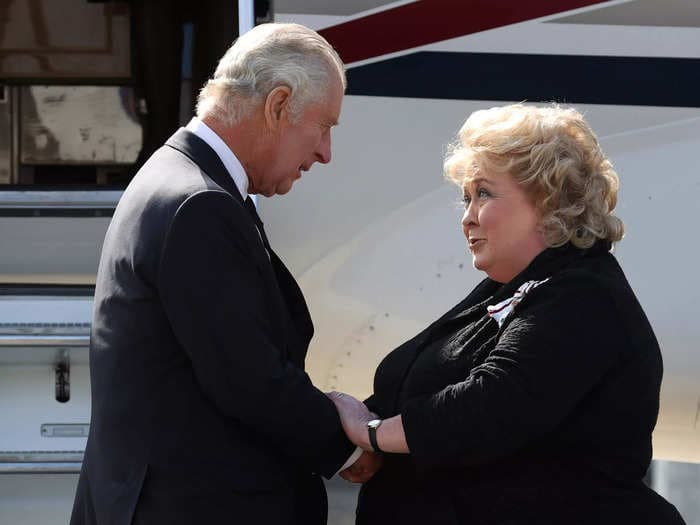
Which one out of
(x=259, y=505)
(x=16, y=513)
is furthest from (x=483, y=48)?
(x=16, y=513)

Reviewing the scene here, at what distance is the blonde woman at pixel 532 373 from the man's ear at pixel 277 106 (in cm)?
33

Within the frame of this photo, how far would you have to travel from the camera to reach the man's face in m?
1.93

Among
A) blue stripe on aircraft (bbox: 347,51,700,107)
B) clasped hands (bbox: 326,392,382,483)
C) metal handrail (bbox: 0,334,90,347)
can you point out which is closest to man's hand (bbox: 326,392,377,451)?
clasped hands (bbox: 326,392,382,483)

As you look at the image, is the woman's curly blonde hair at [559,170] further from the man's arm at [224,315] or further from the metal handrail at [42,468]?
the metal handrail at [42,468]

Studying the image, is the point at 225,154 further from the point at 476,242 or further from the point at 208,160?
the point at 476,242

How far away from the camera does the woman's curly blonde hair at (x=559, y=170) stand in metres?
1.92

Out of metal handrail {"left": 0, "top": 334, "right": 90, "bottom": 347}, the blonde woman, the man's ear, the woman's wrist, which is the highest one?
the man's ear

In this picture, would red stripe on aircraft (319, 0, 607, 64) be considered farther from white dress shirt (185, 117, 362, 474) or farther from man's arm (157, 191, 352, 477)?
man's arm (157, 191, 352, 477)

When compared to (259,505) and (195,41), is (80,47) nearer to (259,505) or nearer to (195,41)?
(195,41)

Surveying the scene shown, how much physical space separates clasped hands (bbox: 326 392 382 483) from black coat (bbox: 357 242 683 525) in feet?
0.29

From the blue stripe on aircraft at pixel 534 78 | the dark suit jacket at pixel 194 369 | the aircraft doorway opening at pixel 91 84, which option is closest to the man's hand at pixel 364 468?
the dark suit jacket at pixel 194 369

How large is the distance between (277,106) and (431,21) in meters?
0.98

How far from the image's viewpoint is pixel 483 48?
276cm

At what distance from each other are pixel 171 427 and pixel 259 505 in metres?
0.19
